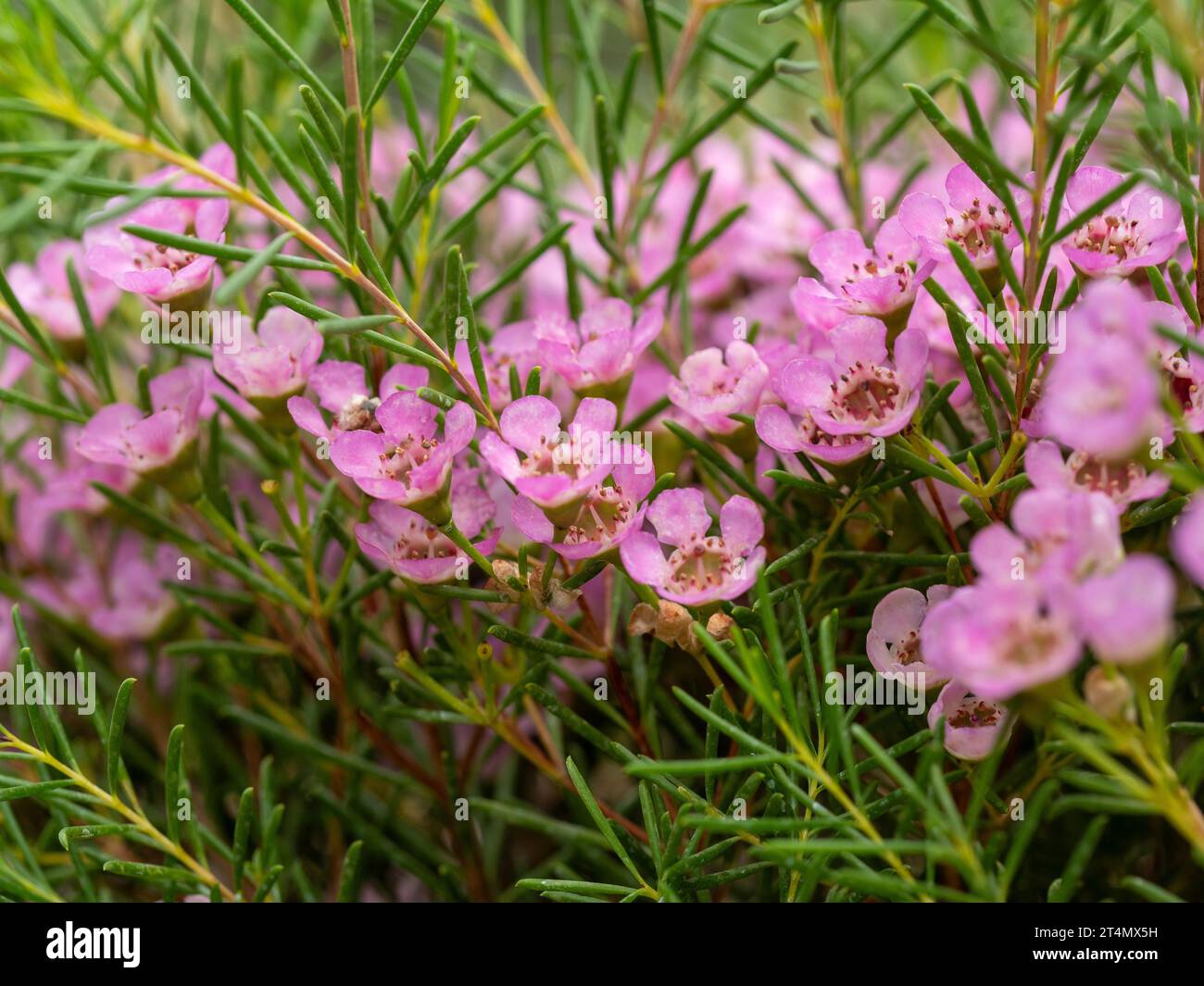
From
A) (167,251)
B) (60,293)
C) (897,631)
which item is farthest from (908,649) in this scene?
(60,293)

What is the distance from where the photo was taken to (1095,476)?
0.47 m

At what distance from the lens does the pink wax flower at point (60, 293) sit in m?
0.71

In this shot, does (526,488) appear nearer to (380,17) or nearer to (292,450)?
(292,450)

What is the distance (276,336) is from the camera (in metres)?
0.60

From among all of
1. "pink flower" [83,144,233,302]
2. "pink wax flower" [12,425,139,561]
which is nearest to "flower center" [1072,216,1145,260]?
"pink flower" [83,144,233,302]

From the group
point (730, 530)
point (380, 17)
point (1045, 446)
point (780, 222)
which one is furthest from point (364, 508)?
point (380, 17)

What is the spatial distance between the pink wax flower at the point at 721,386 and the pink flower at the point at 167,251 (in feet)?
0.82

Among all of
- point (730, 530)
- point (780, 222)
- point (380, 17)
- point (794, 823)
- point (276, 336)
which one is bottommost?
point (794, 823)

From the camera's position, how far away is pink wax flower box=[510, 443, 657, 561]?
52 centimetres

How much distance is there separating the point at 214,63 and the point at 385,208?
796 millimetres

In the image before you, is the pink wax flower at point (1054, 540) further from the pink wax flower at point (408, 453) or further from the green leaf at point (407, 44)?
the green leaf at point (407, 44)

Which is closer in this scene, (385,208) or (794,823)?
(794,823)

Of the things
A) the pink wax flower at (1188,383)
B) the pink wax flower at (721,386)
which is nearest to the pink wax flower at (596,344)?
the pink wax flower at (721,386)

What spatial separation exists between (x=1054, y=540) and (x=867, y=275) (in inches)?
8.3
